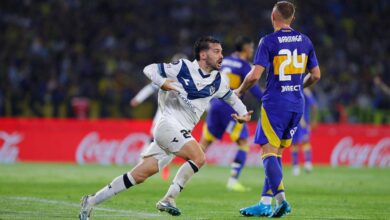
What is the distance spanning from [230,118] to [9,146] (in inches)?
387

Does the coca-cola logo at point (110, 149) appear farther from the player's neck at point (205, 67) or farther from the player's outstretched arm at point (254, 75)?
the player's neck at point (205, 67)

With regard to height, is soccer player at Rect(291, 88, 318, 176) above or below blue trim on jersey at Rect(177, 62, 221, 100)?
below

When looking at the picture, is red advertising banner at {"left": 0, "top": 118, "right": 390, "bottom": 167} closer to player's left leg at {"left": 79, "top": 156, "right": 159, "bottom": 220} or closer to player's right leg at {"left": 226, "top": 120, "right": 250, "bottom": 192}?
player's right leg at {"left": 226, "top": 120, "right": 250, "bottom": 192}

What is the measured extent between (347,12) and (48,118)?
41.2 feet

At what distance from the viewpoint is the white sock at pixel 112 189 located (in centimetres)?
959

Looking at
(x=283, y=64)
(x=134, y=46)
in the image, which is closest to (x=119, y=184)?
(x=283, y=64)

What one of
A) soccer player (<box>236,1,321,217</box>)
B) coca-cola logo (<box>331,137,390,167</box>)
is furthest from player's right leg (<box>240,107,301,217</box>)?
coca-cola logo (<box>331,137,390,167</box>)

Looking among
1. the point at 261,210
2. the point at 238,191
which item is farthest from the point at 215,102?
the point at 261,210

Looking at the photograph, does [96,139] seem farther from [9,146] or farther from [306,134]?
[306,134]

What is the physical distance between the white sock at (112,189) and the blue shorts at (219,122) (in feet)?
21.2

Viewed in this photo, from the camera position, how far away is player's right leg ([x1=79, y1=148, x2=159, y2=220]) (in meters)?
9.56

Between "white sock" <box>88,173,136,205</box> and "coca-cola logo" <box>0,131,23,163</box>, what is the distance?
14624 millimetres

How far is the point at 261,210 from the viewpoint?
10898 millimetres

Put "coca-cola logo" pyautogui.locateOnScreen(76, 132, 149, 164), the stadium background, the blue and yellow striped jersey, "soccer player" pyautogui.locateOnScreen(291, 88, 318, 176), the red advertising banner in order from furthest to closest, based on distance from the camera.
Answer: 1. "coca-cola logo" pyautogui.locateOnScreen(76, 132, 149, 164)
2. the red advertising banner
3. the stadium background
4. "soccer player" pyautogui.locateOnScreen(291, 88, 318, 176)
5. the blue and yellow striped jersey
